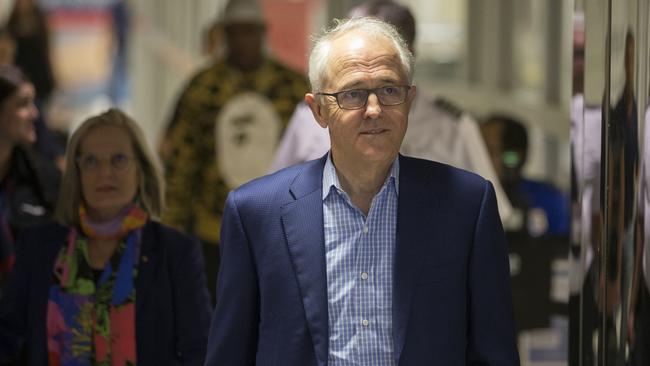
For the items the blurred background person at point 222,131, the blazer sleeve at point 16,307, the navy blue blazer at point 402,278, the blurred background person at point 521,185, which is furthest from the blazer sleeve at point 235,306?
the blurred background person at point 521,185

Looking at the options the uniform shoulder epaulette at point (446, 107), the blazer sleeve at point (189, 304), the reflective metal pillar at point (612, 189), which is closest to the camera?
the reflective metal pillar at point (612, 189)

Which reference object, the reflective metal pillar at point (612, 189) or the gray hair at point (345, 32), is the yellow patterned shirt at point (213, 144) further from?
the gray hair at point (345, 32)

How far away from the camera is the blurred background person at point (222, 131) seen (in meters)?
7.00

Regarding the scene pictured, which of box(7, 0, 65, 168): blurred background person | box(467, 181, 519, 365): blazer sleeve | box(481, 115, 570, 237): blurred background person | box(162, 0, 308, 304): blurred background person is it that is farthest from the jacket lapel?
box(7, 0, 65, 168): blurred background person

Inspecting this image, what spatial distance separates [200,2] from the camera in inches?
464

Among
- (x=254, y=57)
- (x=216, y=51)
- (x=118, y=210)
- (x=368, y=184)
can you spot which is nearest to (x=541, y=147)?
(x=216, y=51)

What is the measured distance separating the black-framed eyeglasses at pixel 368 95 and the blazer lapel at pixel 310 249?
0.73 feet

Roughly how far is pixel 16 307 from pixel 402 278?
1.55m

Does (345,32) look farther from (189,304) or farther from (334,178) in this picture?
(189,304)

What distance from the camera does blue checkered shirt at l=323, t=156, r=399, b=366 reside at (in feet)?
9.88

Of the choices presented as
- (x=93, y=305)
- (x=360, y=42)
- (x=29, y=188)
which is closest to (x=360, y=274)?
(x=360, y=42)

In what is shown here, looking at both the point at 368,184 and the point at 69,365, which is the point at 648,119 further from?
the point at 69,365

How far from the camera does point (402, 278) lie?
9.92ft

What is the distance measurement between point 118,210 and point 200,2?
769 centimetres
